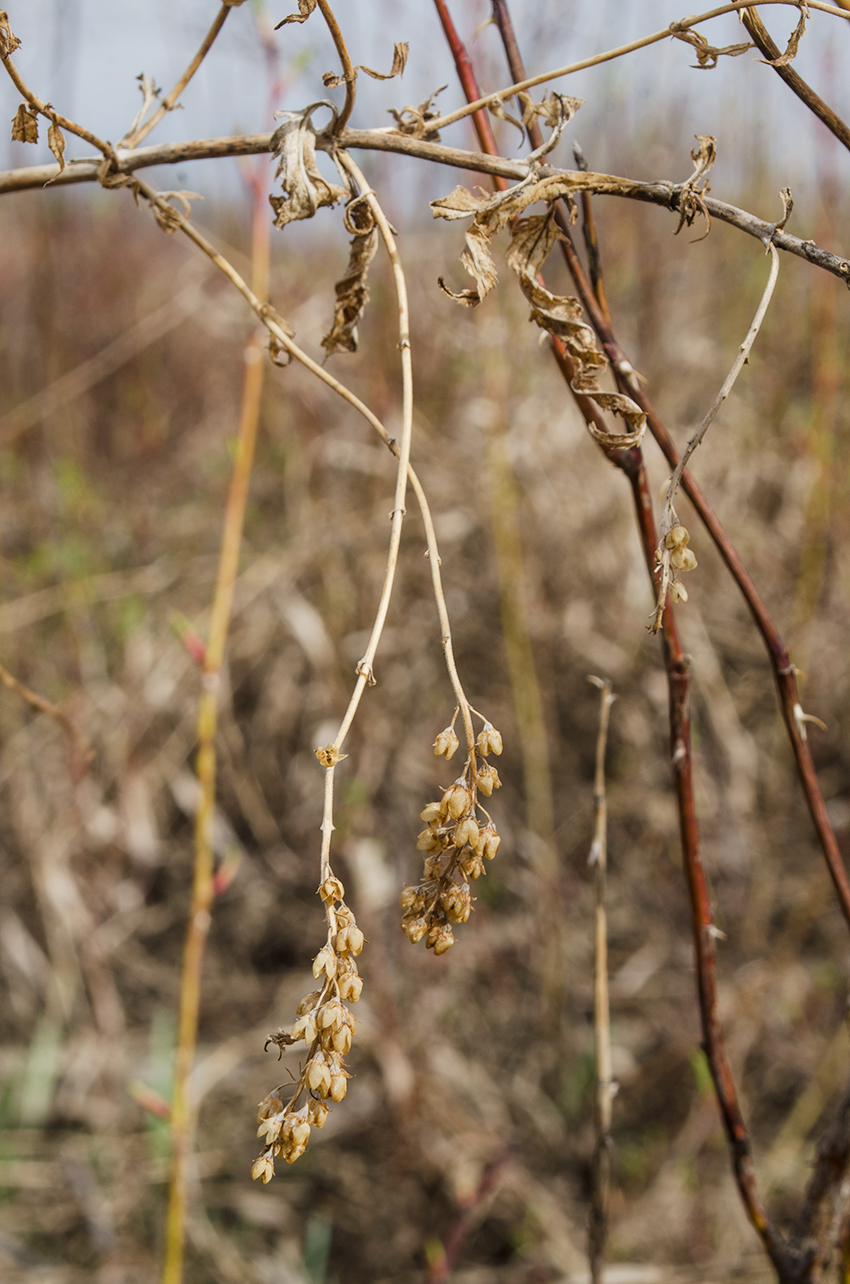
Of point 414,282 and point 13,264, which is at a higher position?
point 13,264

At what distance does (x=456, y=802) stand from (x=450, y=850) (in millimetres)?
36

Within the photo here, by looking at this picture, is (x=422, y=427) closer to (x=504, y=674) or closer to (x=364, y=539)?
(x=364, y=539)

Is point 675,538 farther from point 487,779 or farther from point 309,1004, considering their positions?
point 309,1004

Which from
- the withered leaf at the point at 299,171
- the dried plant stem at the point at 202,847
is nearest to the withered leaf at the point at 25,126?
the withered leaf at the point at 299,171

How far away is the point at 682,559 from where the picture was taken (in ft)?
1.64

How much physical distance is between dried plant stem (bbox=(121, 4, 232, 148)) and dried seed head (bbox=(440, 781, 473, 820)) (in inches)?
19.3

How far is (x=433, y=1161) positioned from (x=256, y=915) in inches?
31.1

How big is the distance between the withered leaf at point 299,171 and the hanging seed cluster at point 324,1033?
42 cm

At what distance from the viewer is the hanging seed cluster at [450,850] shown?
1.65ft

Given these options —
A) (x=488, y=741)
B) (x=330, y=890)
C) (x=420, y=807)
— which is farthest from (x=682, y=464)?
(x=420, y=807)

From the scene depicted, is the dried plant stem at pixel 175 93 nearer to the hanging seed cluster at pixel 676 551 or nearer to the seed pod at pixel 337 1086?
the hanging seed cluster at pixel 676 551

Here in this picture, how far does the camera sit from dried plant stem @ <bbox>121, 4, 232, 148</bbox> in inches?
24.0

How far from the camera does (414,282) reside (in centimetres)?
333

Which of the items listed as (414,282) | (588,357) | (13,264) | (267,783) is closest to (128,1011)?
(267,783)
